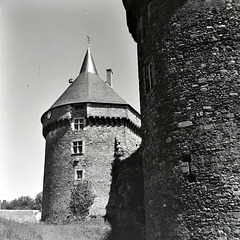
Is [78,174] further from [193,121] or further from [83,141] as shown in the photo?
[193,121]

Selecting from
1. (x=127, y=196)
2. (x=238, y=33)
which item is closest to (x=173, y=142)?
(x=238, y=33)

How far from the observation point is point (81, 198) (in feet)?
93.4

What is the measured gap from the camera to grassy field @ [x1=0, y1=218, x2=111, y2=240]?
1875 cm

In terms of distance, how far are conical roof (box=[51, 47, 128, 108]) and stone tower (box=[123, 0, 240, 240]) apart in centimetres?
1957

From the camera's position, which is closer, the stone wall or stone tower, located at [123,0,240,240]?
stone tower, located at [123,0,240,240]

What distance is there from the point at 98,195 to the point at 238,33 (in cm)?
2035

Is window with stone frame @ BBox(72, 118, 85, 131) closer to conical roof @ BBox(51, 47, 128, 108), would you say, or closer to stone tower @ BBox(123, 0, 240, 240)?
conical roof @ BBox(51, 47, 128, 108)

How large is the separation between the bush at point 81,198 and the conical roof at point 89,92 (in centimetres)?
695

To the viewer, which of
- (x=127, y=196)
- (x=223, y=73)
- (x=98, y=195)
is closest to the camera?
(x=223, y=73)

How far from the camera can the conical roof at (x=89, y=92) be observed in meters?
31.9

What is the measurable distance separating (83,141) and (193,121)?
20.5 meters

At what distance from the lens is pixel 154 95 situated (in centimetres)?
1195

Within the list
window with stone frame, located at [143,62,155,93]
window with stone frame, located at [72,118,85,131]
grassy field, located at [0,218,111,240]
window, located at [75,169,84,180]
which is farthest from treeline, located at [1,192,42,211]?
window with stone frame, located at [143,62,155,93]

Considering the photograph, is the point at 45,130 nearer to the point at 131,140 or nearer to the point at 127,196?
the point at 131,140
